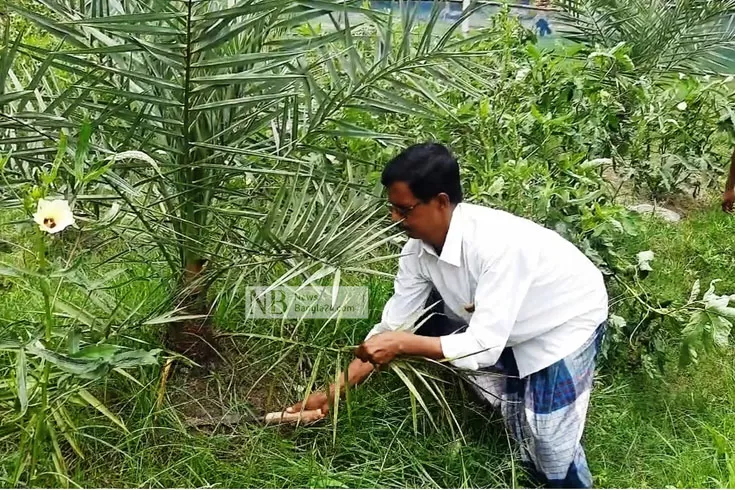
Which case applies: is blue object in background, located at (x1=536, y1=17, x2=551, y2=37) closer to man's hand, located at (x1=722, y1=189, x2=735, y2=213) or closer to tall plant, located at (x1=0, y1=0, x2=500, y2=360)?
man's hand, located at (x1=722, y1=189, x2=735, y2=213)

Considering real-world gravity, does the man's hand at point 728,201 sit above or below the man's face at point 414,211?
below

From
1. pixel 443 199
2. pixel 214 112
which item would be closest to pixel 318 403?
pixel 443 199

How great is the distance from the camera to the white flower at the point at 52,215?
4.41ft

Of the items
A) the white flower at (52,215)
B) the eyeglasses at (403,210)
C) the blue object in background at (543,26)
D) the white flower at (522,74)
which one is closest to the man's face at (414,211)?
the eyeglasses at (403,210)

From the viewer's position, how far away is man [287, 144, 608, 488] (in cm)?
177

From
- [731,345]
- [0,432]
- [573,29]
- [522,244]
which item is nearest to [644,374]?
[731,345]

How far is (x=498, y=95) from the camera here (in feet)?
9.34

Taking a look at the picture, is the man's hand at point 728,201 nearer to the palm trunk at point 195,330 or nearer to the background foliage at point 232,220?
the background foliage at point 232,220

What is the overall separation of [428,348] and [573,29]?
2.94 metres

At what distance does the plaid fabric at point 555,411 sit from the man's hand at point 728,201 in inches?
92.8

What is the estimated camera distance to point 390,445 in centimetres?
206

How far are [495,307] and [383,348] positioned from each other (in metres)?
0.27

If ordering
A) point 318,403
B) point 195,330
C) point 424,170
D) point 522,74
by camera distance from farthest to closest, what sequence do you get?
point 522,74
point 195,330
point 318,403
point 424,170
